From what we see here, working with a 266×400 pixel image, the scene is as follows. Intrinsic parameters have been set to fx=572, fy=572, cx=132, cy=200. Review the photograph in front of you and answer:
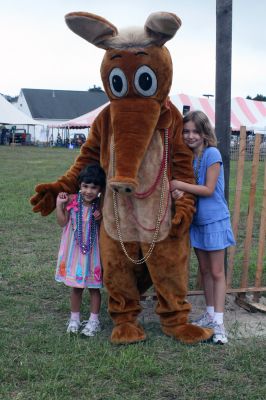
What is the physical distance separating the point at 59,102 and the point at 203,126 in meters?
65.3

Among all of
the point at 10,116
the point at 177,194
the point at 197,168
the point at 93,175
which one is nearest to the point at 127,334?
the point at 177,194

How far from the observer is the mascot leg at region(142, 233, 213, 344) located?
3965 millimetres

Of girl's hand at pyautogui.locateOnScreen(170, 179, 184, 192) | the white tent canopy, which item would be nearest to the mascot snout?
girl's hand at pyautogui.locateOnScreen(170, 179, 184, 192)

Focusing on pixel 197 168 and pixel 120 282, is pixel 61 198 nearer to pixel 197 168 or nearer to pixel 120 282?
pixel 120 282

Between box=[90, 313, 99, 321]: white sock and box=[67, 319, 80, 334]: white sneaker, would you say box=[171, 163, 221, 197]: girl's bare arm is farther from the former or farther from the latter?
box=[67, 319, 80, 334]: white sneaker

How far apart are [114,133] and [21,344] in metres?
1.55

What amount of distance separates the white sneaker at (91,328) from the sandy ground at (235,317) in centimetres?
46

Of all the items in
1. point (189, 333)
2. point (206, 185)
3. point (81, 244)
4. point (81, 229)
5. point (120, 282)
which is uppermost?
point (206, 185)

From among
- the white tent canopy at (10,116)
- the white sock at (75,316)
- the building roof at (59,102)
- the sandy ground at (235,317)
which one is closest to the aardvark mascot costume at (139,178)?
the white sock at (75,316)

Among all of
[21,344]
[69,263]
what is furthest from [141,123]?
[21,344]

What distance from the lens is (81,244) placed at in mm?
4148

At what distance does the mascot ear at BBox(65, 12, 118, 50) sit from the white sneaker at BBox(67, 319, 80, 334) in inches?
77.7

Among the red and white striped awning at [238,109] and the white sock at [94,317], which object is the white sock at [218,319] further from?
the red and white striped awning at [238,109]

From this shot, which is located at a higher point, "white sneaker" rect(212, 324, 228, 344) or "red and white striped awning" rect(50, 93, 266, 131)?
"red and white striped awning" rect(50, 93, 266, 131)
